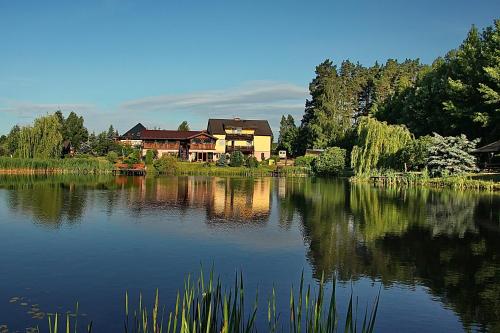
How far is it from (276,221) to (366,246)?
7103 millimetres

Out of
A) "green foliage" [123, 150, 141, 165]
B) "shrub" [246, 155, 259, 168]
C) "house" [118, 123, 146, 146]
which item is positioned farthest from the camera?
"house" [118, 123, 146, 146]

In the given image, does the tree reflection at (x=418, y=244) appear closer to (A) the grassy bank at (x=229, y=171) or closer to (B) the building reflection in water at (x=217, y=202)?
(B) the building reflection in water at (x=217, y=202)

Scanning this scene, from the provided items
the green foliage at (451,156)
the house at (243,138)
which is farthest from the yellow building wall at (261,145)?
the green foliage at (451,156)

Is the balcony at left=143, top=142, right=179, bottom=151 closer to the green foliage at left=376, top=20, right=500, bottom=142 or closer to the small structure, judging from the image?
the green foliage at left=376, top=20, right=500, bottom=142

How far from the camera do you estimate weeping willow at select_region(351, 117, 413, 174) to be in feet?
161

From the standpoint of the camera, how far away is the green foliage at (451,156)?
1736 inches

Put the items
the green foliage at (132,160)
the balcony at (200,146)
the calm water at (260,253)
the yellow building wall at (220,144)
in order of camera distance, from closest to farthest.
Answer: the calm water at (260,253) → the green foliage at (132,160) → the balcony at (200,146) → the yellow building wall at (220,144)

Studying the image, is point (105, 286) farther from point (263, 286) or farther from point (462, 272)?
point (462, 272)

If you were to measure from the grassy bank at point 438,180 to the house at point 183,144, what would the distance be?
119 feet

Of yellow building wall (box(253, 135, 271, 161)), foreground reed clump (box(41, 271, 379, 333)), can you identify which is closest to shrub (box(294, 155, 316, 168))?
yellow building wall (box(253, 135, 271, 161))

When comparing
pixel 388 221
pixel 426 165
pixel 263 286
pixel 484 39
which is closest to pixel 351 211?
pixel 388 221

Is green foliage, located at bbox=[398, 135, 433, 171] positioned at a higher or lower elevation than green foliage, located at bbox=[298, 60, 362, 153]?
lower

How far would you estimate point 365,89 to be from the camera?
87.9m

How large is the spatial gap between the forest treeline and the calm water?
766 inches
